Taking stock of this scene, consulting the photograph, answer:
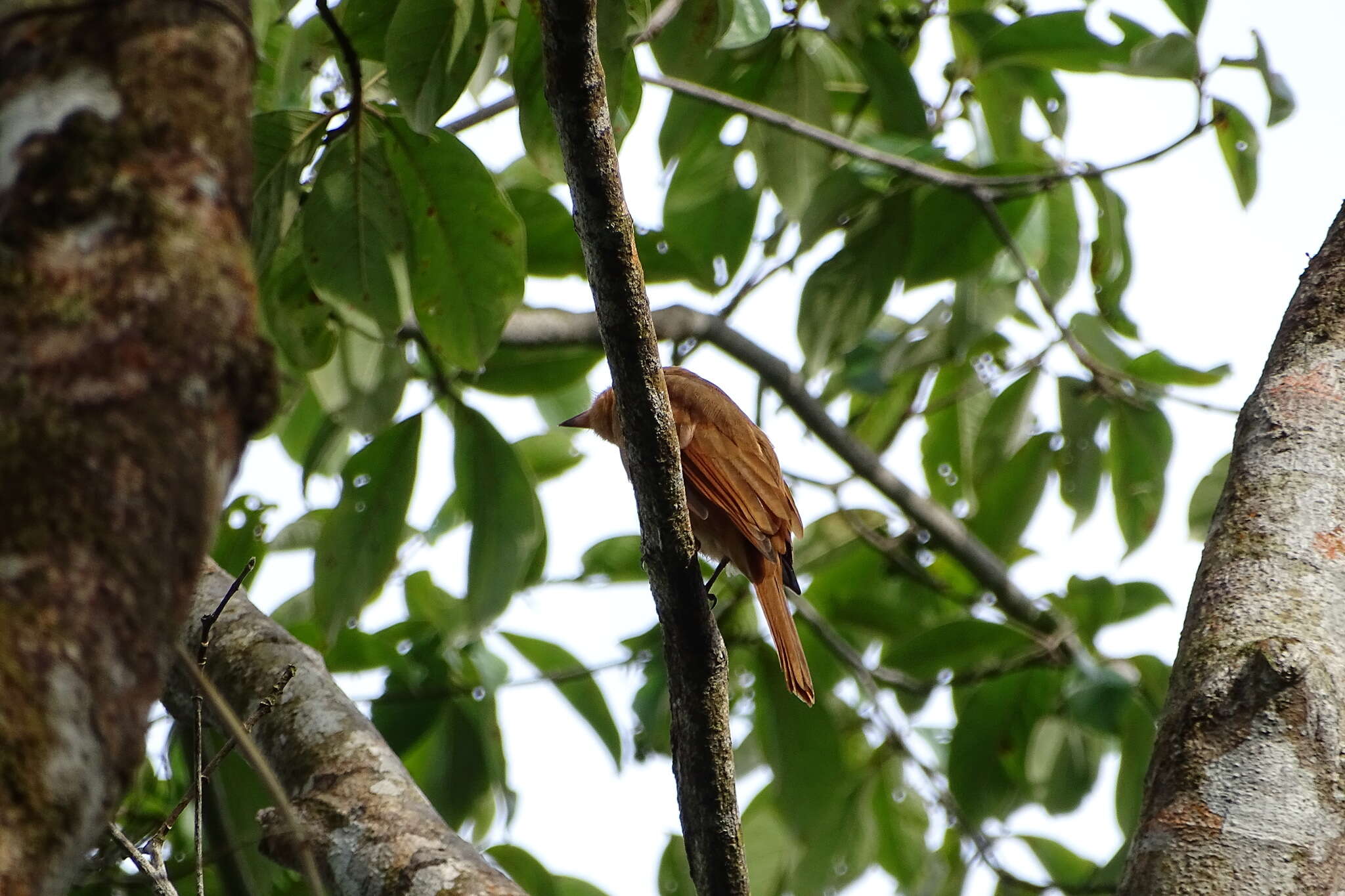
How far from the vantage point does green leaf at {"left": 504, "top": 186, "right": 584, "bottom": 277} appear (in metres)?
3.76

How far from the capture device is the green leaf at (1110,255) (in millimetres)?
4332

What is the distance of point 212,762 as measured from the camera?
2074mm

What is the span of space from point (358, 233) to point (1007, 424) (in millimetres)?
2849

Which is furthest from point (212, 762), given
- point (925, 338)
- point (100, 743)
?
point (925, 338)

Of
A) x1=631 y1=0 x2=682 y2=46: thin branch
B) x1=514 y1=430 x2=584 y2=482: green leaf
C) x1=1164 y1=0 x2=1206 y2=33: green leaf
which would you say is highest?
x1=1164 y1=0 x2=1206 y2=33: green leaf

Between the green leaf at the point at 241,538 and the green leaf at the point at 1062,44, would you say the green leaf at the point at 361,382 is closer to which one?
the green leaf at the point at 241,538

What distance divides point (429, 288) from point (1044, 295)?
7.31 feet

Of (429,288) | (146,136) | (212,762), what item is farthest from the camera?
(429,288)

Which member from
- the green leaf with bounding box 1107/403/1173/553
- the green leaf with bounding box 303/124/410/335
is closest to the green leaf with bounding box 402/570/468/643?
the green leaf with bounding box 303/124/410/335

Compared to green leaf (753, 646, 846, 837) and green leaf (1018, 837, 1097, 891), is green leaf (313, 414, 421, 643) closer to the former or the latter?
green leaf (753, 646, 846, 837)

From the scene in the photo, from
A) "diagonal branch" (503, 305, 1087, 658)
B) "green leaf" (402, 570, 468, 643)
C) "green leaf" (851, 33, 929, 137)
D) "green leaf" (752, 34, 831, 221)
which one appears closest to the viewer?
"green leaf" (402, 570, 468, 643)

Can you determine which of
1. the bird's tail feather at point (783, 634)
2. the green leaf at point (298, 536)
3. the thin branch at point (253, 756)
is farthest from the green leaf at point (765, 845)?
the thin branch at point (253, 756)

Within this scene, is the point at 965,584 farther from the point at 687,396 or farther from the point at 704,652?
the point at 704,652

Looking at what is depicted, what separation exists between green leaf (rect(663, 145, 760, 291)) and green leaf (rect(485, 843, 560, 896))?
1961 mm
